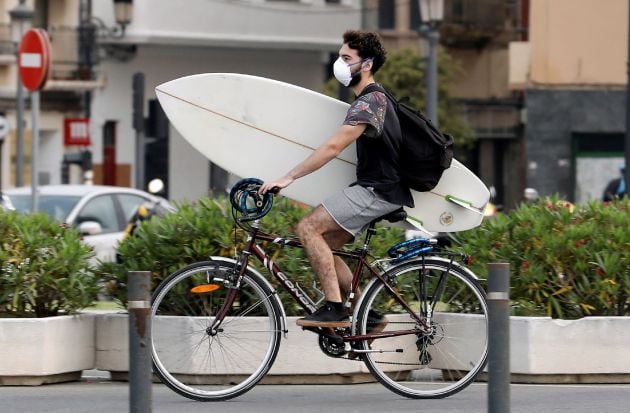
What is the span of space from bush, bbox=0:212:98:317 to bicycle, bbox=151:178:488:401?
0.68 m

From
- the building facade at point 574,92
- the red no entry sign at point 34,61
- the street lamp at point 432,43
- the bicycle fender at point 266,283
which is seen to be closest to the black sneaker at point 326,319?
the bicycle fender at point 266,283

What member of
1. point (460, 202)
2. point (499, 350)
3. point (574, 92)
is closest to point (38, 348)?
point (460, 202)

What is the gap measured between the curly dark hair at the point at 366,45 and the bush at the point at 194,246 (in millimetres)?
1245

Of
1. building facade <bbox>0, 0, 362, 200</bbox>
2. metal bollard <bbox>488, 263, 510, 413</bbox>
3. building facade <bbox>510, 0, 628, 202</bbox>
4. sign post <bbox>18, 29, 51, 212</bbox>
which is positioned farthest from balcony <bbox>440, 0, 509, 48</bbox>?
metal bollard <bbox>488, 263, 510, 413</bbox>

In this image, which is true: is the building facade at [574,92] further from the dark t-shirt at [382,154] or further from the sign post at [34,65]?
the dark t-shirt at [382,154]

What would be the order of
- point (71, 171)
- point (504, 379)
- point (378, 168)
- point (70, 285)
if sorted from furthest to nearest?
point (71, 171), point (70, 285), point (378, 168), point (504, 379)

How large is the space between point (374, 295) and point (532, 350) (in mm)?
1160

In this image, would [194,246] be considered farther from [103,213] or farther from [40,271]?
[103,213]

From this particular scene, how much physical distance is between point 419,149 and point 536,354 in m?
1.50

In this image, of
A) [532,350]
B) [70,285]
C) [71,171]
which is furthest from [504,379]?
[71,171]

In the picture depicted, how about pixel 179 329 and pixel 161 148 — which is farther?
pixel 161 148

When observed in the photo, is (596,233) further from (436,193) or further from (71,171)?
(71,171)

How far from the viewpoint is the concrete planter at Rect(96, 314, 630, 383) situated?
10.1 m

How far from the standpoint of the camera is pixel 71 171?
41688 mm
